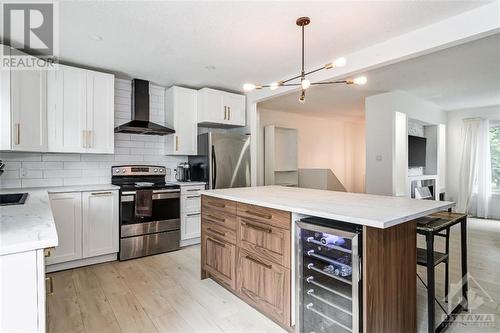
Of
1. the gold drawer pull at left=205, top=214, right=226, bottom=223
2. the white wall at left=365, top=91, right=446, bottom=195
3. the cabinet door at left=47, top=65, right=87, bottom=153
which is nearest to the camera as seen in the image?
the gold drawer pull at left=205, top=214, right=226, bottom=223

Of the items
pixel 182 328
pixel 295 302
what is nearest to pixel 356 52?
pixel 295 302

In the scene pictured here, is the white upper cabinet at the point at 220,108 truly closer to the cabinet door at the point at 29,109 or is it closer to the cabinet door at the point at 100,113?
the cabinet door at the point at 100,113

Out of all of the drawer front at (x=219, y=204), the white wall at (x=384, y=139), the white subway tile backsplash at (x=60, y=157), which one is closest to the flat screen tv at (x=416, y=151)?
the white wall at (x=384, y=139)

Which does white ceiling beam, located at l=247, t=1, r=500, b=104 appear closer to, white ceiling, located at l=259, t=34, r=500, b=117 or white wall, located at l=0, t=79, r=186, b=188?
white ceiling, located at l=259, t=34, r=500, b=117

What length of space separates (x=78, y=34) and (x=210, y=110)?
196 centimetres

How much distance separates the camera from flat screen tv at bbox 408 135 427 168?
5.61 m

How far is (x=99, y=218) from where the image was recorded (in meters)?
3.22

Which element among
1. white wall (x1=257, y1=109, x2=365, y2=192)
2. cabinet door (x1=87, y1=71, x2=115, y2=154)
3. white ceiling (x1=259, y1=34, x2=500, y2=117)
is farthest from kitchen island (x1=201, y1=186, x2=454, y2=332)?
white wall (x1=257, y1=109, x2=365, y2=192)

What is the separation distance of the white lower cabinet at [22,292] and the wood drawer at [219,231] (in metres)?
1.46

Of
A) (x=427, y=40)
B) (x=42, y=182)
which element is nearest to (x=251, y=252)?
(x=427, y=40)

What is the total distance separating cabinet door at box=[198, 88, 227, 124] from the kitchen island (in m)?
1.82

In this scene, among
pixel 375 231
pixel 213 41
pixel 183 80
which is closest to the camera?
pixel 375 231

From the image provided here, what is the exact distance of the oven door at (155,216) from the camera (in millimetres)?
3377

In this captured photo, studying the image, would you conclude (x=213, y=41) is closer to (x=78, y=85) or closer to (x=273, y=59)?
(x=273, y=59)
